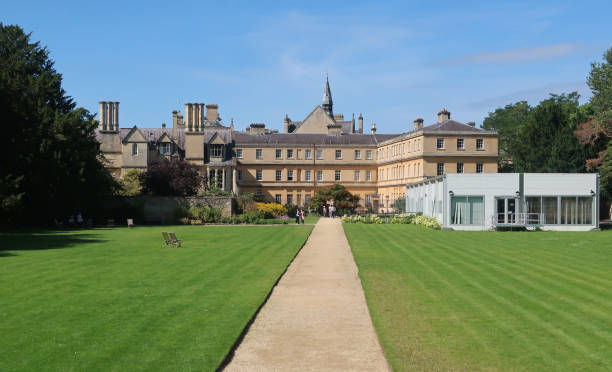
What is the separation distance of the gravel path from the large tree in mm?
25447

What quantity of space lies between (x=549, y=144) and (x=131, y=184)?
40.9 meters

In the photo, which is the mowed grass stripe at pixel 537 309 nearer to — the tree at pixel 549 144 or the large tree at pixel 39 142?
the large tree at pixel 39 142

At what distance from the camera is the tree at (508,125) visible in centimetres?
8431

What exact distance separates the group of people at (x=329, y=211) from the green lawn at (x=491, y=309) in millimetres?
36807

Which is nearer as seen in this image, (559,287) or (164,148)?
(559,287)

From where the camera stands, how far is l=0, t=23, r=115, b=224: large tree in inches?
1406

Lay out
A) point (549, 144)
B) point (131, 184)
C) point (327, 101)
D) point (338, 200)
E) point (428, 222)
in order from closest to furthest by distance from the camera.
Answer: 1. point (428, 222)
2. point (131, 184)
3. point (549, 144)
4. point (338, 200)
5. point (327, 101)

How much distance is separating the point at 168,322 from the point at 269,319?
1761 mm

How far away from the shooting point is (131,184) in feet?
164

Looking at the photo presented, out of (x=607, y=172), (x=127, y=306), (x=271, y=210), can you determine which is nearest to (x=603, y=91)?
(x=607, y=172)

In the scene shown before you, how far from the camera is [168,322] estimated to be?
9.74 m

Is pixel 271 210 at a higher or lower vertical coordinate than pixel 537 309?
higher

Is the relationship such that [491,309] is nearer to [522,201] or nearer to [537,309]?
[537,309]

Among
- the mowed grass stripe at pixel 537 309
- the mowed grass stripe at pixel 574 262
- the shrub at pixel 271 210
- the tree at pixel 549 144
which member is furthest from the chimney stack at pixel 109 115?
the mowed grass stripe at pixel 537 309
